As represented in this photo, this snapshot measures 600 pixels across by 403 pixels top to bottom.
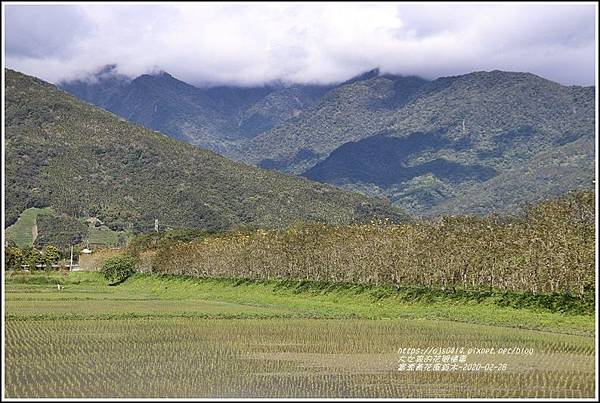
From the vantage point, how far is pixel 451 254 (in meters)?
60.5

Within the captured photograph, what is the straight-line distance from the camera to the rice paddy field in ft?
71.5

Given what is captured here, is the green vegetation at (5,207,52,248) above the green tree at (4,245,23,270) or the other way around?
above

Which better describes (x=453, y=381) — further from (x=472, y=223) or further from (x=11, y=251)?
(x=11, y=251)

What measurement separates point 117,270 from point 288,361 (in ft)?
292

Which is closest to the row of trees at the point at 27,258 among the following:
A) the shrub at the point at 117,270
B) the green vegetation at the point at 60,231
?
the shrub at the point at 117,270

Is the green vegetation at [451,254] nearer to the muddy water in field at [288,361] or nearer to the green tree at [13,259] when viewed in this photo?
the muddy water in field at [288,361]

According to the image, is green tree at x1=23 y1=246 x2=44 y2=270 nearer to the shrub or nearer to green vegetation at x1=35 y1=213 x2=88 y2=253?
the shrub

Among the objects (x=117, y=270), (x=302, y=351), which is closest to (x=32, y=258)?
(x=117, y=270)

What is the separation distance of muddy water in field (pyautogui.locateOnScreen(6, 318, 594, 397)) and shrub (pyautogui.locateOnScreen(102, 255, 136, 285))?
70.2 metres

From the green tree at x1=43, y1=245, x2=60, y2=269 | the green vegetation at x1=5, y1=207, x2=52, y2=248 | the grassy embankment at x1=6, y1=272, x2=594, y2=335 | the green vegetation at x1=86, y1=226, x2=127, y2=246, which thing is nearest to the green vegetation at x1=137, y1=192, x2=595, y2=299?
the grassy embankment at x1=6, y1=272, x2=594, y2=335

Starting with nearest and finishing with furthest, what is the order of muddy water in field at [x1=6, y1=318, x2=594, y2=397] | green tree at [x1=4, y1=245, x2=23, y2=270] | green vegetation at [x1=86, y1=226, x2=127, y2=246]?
muddy water in field at [x1=6, y1=318, x2=594, y2=397] → green tree at [x1=4, y1=245, x2=23, y2=270] → green vegetation at [x1=86, y1=226, x2=127, y2=246]

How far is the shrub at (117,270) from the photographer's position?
112375mm

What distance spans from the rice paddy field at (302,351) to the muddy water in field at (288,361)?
0.05m

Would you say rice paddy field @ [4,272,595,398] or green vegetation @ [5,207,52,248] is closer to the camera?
rice paddy field @ [4,272,595,398]
